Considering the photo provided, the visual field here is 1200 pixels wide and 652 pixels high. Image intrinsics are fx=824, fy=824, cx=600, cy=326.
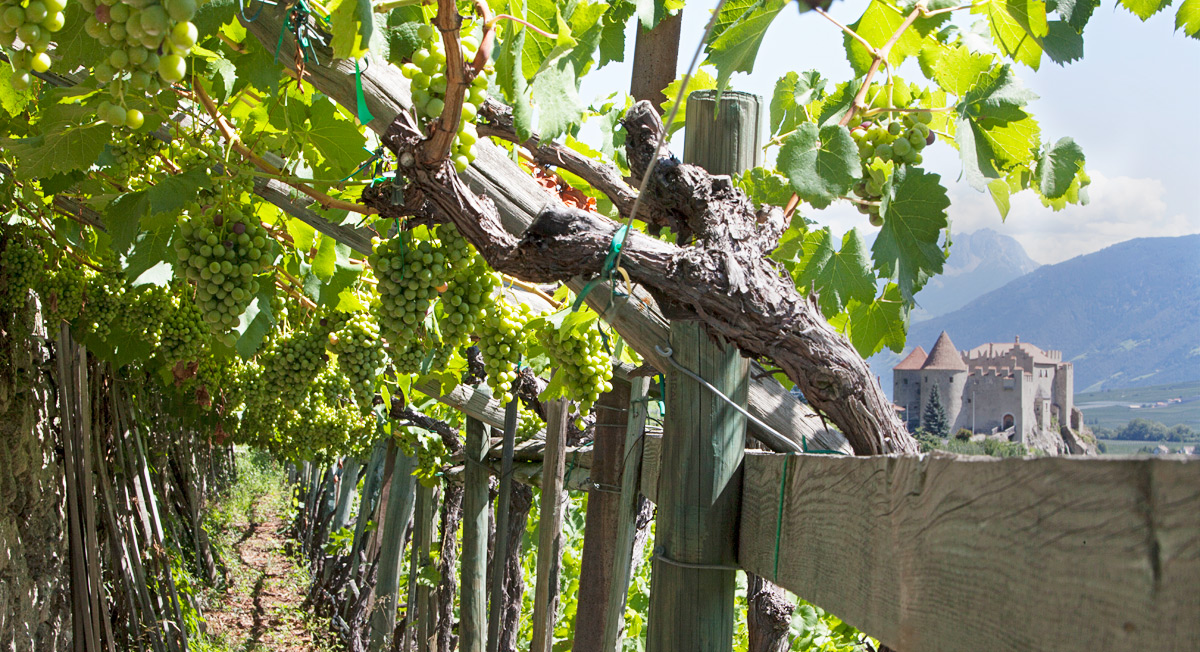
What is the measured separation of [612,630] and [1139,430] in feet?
126

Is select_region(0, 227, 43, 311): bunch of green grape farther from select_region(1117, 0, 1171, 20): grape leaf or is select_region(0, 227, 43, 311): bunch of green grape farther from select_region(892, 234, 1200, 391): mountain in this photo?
select_region(892, 234, 1200, 391): mountain

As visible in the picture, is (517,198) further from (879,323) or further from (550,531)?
(550,531)

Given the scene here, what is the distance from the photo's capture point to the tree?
119 feet

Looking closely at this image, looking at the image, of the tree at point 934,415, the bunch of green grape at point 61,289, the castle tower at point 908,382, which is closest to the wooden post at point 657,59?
the bunch of green grape at point 61,289

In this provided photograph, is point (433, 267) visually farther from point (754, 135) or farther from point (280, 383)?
point (280, 383)

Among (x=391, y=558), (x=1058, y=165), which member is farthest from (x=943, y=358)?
(x=1058, y=165)

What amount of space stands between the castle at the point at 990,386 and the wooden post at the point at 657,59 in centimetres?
3797

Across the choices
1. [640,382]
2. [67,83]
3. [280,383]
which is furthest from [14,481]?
[640,382]

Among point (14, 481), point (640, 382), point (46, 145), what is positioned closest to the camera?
point (46, 145)

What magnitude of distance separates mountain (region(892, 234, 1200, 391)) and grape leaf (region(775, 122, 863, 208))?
71005 millimetres

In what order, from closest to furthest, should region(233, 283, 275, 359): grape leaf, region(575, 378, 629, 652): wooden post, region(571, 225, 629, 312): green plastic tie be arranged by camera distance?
region(571, 225, 629, 312): green plastic tie < region(233, 283, 275, 359): grape leaf < region(575, 378, 629, 652): wooden post

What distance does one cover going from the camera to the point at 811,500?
1.14 meters

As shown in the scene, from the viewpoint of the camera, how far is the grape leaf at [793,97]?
1.66 m

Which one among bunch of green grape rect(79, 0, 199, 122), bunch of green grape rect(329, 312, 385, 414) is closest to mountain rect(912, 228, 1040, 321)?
bunch of green grape rect(329, 312, 385, 414)
